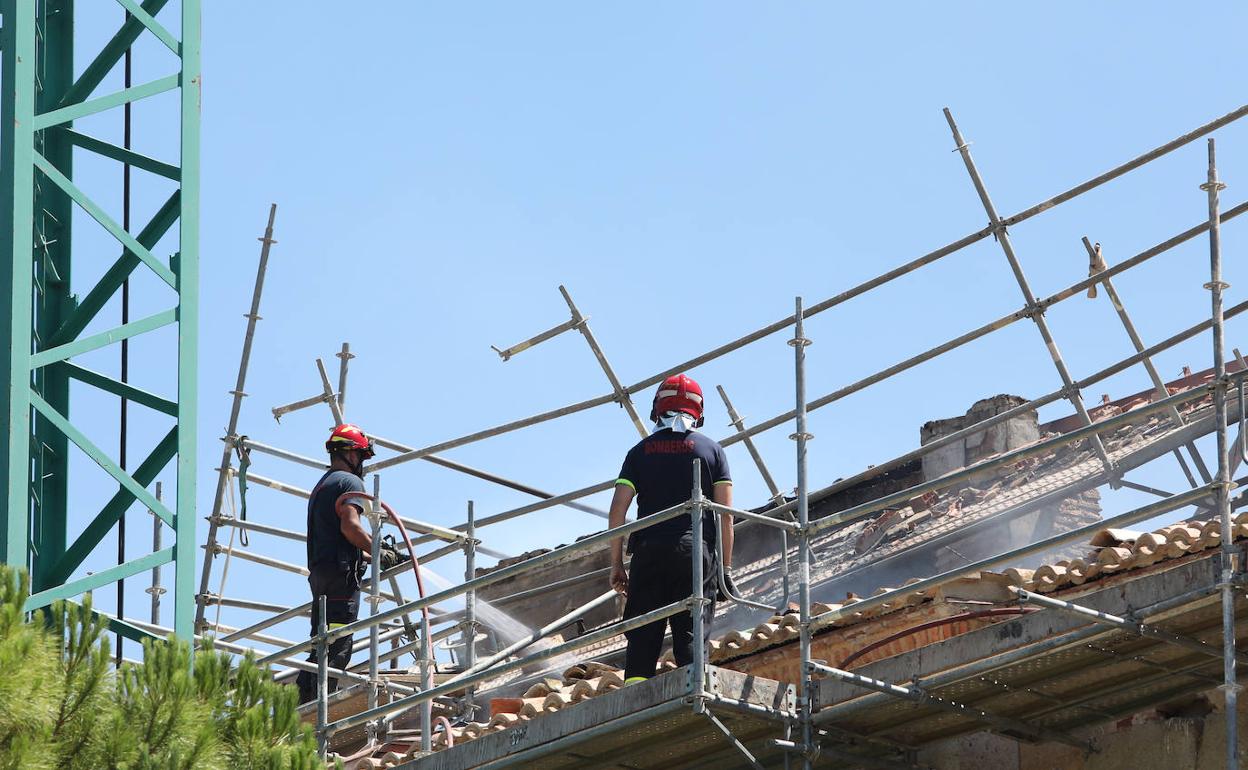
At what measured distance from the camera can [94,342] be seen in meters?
10.5

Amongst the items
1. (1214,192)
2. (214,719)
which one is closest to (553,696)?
(214,719)

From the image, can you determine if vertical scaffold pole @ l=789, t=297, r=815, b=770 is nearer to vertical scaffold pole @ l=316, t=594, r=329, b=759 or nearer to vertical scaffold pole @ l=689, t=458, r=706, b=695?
vertical scaffold pole @ l=689, t=458, r=706, b=695

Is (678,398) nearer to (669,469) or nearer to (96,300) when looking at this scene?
(669,469)

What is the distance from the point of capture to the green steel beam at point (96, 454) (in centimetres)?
1027

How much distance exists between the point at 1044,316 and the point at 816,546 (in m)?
2.51

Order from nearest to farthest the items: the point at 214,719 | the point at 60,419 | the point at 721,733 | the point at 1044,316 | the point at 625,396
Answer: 1. the point at 214,719
2. the point at 721,733
3. the point at 60,419
4. the point at 1044,316
5. the point at 625,396

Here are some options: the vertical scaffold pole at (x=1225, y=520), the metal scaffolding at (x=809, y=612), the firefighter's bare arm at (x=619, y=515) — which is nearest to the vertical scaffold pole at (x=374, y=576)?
the metal scaffolding at (x=809, y=612)

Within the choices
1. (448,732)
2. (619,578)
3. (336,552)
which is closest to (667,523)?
(619,578)

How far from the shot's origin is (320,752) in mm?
10367

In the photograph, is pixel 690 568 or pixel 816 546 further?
pixel 816 546

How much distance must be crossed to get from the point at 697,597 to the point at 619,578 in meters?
1.22

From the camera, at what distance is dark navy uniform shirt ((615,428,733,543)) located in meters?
9.91

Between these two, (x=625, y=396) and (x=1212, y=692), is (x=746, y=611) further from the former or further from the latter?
(x=1212, y=692)

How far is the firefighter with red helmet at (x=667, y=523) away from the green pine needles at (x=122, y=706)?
63.8 inches
